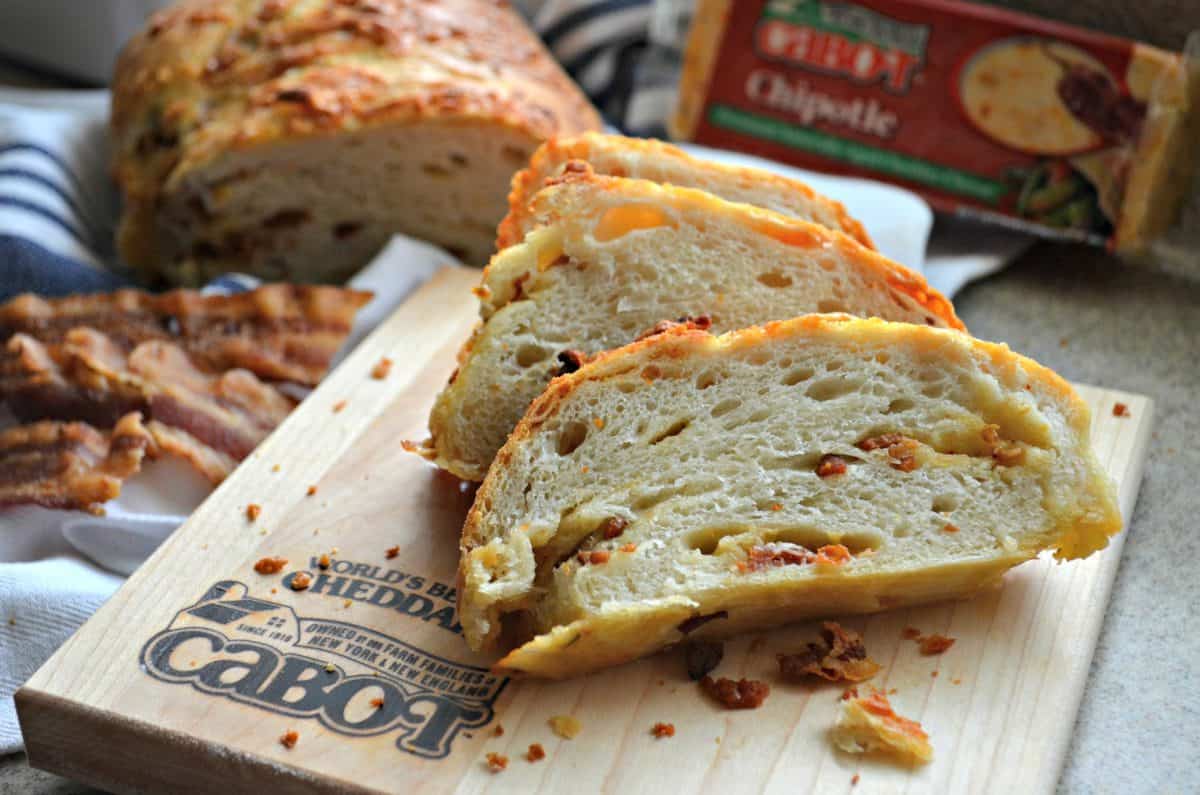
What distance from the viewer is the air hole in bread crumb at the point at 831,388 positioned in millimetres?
2072

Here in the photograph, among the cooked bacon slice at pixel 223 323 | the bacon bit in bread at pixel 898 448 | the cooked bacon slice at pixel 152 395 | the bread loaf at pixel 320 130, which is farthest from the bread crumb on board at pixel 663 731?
the bread loaf at pixel 320 130

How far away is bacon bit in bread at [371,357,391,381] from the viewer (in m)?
2.85

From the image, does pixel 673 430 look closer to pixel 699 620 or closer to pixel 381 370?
pixel 699 620

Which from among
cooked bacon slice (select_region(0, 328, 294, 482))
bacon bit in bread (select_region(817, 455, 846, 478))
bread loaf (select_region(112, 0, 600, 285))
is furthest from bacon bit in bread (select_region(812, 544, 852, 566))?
bread loaf (select_region(112, 0, 600, 285))

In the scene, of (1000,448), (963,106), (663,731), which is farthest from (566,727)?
(963,106)

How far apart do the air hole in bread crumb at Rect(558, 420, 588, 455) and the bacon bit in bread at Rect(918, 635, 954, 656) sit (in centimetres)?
62

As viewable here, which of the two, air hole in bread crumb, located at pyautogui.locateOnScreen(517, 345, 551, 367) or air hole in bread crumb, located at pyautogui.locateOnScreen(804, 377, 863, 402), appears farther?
air hole in bread crumb, located at pyautogui.locateOnScreen(517, 345, 551, 367)

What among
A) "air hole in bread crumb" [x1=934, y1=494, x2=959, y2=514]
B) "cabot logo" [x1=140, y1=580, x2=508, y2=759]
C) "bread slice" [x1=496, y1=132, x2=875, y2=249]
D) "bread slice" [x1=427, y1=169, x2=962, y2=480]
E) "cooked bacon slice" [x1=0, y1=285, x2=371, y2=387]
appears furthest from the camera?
"cooked bacon slice" [x1=0, y1=285, x2=371, y2=387]

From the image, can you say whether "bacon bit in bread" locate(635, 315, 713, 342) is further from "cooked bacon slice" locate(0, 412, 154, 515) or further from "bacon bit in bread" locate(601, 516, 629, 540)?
"cooked bacon slice" locate(0, 412, 154, 515)

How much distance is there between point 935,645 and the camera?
2.00m

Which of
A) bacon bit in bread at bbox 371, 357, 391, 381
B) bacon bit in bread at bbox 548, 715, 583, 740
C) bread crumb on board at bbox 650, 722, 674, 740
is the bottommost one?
bacon bit in bread at bbox 371, 357, 391, 381

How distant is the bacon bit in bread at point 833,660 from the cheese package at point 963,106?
1869mm

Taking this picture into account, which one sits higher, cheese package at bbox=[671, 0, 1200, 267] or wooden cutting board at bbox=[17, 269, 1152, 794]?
cheese package at bbox=[671, 0, 1200, 267]

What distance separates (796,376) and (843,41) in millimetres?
1846
